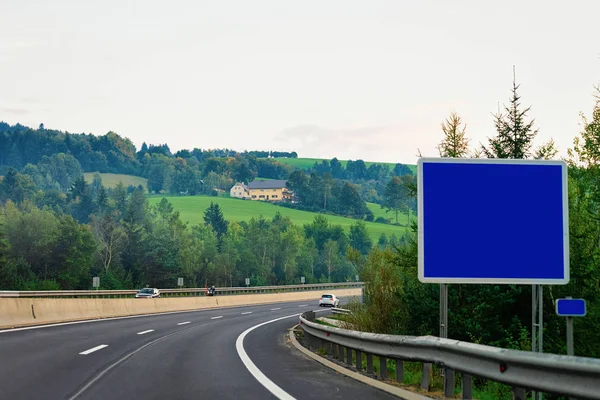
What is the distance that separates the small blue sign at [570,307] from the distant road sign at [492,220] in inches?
99.3

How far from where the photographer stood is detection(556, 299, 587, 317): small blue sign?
23.9ft

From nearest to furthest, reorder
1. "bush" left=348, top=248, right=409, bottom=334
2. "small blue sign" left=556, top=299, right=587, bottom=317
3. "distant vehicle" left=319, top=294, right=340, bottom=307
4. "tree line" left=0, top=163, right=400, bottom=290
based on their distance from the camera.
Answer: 1. "small blue sign" left=556, top=299, right=587, bottom=317
2. "bush" left=348, top=248, right=409, bottom=334
3. "distant vehicle" left=319, top=294, right=340, bottom=307
4. "tree line" left=0, top=163, right=400, bottom=290

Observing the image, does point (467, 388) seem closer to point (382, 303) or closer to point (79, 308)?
point (382, 303)

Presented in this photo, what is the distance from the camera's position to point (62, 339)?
20.1 meters

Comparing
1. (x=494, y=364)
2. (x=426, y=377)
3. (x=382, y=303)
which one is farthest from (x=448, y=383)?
(x=382, y=303)

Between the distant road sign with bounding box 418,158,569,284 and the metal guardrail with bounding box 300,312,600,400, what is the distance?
1.06 meters

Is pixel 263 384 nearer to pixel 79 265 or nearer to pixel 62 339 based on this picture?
pixel 62 339

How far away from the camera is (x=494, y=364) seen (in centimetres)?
776

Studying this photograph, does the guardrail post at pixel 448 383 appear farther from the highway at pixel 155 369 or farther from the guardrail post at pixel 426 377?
the highway at pixel 155 369

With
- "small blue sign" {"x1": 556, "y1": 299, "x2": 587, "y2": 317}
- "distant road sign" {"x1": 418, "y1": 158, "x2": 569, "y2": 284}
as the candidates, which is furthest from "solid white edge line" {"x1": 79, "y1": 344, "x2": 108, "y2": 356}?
"small blue sign" {"x1": 556, "y1": 299, "x2": 587, "y2": 317}

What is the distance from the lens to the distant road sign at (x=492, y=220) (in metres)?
10.0

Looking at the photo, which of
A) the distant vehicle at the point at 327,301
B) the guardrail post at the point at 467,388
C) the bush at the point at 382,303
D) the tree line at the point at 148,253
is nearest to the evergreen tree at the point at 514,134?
the bush at the point at 382,303

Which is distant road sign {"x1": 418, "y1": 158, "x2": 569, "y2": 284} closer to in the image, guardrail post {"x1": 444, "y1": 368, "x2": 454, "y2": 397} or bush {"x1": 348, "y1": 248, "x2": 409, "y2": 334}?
guardrail post {"x1": 444, "y1": 368, "x2": 454, "y2": 397}

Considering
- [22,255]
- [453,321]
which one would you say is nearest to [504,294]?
[453,321]
